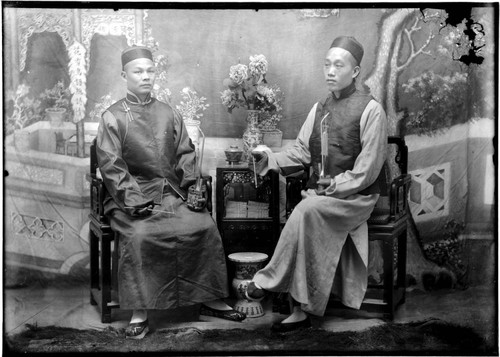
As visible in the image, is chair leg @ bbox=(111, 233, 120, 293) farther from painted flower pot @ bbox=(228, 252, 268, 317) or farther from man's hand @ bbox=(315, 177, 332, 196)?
man's hand @ bbox=(315, 177, 332, 196)

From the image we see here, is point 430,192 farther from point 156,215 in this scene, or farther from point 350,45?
point 156,215

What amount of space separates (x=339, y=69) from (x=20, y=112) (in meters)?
2.09

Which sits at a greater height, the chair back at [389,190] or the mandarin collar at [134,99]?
the mandarin collar at [134,99]

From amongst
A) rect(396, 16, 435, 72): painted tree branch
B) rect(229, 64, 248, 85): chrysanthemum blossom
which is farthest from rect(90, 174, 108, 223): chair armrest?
rect(396, 16, 435, 72): painted tree branch

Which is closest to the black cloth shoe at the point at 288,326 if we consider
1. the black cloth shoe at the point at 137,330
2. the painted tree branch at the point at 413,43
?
the black cloth shoe at the point at 137,330

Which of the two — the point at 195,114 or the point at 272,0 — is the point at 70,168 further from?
the point at 272,0

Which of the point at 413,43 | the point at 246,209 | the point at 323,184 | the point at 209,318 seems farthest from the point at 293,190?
the point at 413,43

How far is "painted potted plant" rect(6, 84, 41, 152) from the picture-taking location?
546 centimetres

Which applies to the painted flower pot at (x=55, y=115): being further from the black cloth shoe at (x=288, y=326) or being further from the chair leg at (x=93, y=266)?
the black cloth shoe at (x=288, y=326)

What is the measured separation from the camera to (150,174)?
545 centimetres

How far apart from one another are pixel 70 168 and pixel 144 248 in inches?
31.5

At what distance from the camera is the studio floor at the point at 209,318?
5.43m

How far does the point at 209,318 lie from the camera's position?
5457mm

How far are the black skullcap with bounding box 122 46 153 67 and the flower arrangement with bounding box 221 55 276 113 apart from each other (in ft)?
1.77
